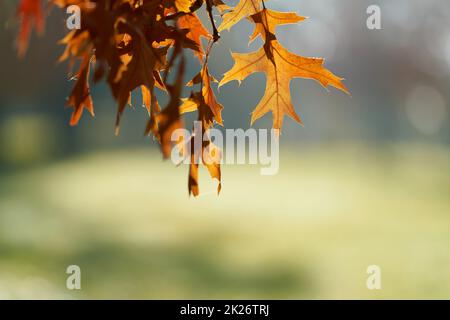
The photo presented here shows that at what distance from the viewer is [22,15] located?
0.93m

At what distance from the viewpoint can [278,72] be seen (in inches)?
62.2

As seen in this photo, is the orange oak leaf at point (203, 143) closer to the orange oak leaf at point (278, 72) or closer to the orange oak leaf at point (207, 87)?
the orange oak leaf at point (207, 87)

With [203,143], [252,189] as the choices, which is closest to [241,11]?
[203,143]

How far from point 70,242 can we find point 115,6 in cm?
756

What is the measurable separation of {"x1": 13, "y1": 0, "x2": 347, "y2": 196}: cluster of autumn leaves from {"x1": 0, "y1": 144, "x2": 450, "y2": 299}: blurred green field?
4.60m

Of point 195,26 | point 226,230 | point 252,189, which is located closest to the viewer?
point 195,26

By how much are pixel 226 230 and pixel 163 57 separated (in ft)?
25.0

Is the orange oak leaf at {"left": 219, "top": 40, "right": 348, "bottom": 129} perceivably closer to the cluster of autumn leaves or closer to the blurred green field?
the cluster of autumn leaves

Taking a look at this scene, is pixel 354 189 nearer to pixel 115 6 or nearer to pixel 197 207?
pixel 197 207

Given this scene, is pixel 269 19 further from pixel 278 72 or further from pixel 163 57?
pixel 163 57

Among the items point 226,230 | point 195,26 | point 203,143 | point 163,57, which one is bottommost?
point 203,143

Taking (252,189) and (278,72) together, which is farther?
(252,189)

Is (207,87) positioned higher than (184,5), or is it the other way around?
(184,5)

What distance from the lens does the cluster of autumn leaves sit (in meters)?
0.94
